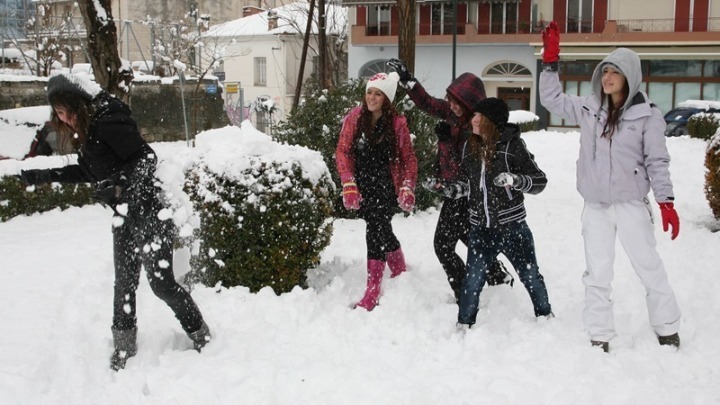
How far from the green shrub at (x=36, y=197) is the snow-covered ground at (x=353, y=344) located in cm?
258

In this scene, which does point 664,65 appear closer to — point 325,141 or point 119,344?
point 325,141

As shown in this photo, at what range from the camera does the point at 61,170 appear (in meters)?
4.24

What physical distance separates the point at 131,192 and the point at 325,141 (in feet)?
13.5

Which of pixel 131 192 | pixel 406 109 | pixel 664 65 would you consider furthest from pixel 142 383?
pixel 664 65

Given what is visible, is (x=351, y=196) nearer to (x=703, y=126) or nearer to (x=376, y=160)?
(x=376, y=160)

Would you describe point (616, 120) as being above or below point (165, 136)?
above

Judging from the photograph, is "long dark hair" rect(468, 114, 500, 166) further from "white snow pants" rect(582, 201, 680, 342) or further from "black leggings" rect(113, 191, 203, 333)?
"black leggings" rect(113, 191, 203, 333)

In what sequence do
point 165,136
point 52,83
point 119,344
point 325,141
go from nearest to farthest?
point 52,83, point 119,344, point 325,141, point 165,136

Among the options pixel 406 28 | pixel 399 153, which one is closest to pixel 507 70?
pixel 406 28

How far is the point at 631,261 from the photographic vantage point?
443cm

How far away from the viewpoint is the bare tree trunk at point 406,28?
9.89 meters

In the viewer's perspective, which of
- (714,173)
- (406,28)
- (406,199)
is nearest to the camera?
(406,199)

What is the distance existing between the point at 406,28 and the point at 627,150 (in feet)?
20.0

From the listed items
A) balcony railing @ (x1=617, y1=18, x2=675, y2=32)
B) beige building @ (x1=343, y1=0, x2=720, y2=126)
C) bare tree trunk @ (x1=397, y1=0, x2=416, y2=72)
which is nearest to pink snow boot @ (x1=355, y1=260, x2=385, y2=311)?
bare tree trunk @ (x1=397, y1=0, x2=416, y2=72)
